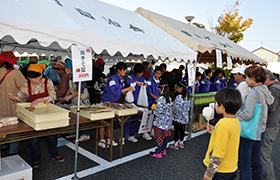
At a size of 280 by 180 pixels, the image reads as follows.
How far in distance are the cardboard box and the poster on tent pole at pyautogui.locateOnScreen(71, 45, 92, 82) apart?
1316mm

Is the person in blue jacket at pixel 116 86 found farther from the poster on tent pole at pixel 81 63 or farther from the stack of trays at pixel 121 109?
the poster on tent pole at pixel 81 63

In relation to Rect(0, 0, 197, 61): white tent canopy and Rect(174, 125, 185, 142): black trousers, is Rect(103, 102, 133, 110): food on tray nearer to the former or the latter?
Rect(0, 0, 197, 61): white tent canopy

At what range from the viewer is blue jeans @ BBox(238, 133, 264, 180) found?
2498 millimetres

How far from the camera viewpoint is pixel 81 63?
2.83 m

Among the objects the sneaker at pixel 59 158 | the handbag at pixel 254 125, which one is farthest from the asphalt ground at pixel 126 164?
the handbag at pixel 254 125

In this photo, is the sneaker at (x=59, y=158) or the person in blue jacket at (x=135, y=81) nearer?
the sneaker at (x=59, y=158)

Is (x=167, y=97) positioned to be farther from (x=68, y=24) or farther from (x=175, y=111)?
(x=68, y=24)

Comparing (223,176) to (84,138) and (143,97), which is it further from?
(84,138)

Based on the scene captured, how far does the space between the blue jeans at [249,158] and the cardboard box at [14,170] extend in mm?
2751

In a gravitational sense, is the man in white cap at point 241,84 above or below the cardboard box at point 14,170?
above

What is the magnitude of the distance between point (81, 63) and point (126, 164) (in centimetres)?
200

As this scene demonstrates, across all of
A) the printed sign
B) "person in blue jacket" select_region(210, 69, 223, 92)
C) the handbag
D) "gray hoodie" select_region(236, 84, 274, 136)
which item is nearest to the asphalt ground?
the printed sign

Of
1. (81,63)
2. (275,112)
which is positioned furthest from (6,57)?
(275,112)

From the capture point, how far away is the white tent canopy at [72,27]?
2.40 m
